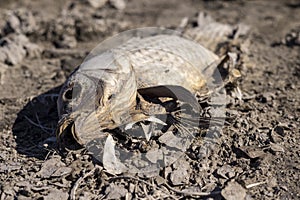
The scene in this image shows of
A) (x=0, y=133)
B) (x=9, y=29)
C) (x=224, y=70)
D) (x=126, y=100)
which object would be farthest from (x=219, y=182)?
(x=9, y=29)

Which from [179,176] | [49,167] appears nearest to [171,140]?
[179,176]

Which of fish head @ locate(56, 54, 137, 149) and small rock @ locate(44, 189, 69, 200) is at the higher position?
fish head @ locate(56, 54, 137, 149)

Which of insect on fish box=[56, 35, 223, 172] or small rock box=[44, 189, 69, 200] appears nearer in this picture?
small rock box=[44, 189, 69, 200]

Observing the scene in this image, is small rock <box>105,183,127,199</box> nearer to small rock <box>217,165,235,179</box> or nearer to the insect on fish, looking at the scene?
the insect on fish

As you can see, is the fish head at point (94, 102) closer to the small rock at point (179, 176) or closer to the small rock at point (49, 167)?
the small rock at point (49, 167)

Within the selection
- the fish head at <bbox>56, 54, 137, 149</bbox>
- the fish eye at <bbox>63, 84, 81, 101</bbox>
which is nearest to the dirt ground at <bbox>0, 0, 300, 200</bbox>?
the fish head at <bbox>56, 54, 137, 149</bbox>

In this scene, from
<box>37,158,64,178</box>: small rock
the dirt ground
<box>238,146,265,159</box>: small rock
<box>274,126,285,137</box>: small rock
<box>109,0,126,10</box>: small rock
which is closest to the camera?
the dirt ground

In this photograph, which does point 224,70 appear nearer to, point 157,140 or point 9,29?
point 157,140

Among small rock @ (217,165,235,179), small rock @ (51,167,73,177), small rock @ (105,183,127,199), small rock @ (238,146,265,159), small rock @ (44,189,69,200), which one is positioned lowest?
small rock @ (44,189,69,200)
